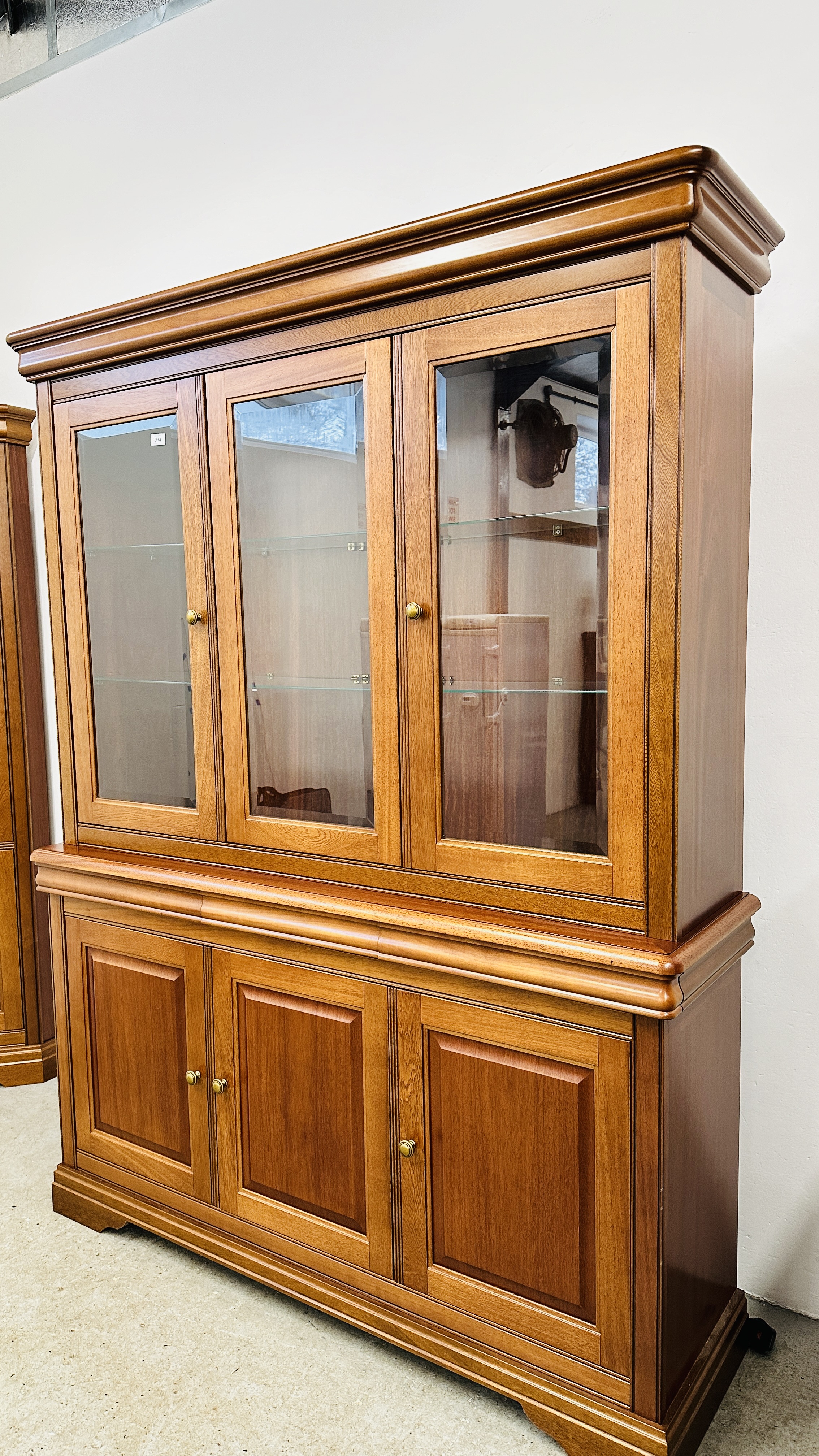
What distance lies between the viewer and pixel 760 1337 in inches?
71.1

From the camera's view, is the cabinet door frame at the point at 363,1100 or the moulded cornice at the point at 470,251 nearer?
the moulded cornice at the point at 470,251

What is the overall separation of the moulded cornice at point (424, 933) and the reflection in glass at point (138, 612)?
19 centimetres

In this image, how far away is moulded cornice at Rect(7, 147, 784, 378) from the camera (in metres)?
1.35

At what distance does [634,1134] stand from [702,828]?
0.49 meters

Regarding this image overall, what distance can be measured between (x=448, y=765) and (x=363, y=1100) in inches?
26.1

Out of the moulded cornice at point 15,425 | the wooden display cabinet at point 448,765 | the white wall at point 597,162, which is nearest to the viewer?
the wooden display cabinet at point 448,765

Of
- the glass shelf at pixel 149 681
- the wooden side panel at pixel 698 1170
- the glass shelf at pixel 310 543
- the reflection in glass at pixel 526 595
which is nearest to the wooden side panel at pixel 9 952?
the glass shelf at pixel 149 681

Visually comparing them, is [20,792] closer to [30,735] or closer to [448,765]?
[30,735]

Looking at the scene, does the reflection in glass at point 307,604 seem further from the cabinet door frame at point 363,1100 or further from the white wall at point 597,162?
the white wall at point 597,162

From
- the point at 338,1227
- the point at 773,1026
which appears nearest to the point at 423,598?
the point at 773,1026

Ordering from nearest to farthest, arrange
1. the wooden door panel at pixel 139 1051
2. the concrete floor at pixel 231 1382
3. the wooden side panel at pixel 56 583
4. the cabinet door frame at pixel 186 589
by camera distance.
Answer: the concrete floor at pixel 231 1382 < the cabinet door frame at pixel 186 589 < the wooden door panel at pixel 139 1051 < the wooden side panel at pixel 56 583

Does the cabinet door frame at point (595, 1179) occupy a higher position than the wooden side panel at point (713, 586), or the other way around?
the wooden side panel at point (713, 586)

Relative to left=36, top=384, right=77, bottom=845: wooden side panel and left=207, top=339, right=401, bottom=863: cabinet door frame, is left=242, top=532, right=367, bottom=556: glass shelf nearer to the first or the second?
left=207, top=339, right=401, bottom=863: cabinet door frame

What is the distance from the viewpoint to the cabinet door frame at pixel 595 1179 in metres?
1.50
